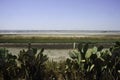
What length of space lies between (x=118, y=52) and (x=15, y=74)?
371cm

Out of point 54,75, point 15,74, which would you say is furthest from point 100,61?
point 15,74

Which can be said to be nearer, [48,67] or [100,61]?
[100,61]

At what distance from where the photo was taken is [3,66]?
8.80 m

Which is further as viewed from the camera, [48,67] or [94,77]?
[48,67]

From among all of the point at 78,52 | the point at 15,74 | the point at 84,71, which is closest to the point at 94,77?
the point at 84,71

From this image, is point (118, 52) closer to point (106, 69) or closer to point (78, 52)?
point (106, 69)

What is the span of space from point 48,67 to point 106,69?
2.37 metres

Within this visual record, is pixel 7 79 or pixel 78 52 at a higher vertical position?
pixel 78 52

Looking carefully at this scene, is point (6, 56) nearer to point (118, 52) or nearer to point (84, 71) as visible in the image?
point (84, 71)

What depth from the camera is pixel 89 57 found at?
8.73 meters

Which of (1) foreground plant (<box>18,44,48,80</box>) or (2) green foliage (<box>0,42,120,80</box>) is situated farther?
(1) foreground plant (<box>18,44,48,80</box>)

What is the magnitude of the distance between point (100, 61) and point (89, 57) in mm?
415

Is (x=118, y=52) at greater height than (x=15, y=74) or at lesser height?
greater

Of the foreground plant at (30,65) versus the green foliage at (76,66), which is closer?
the green foliage at (76,66)
